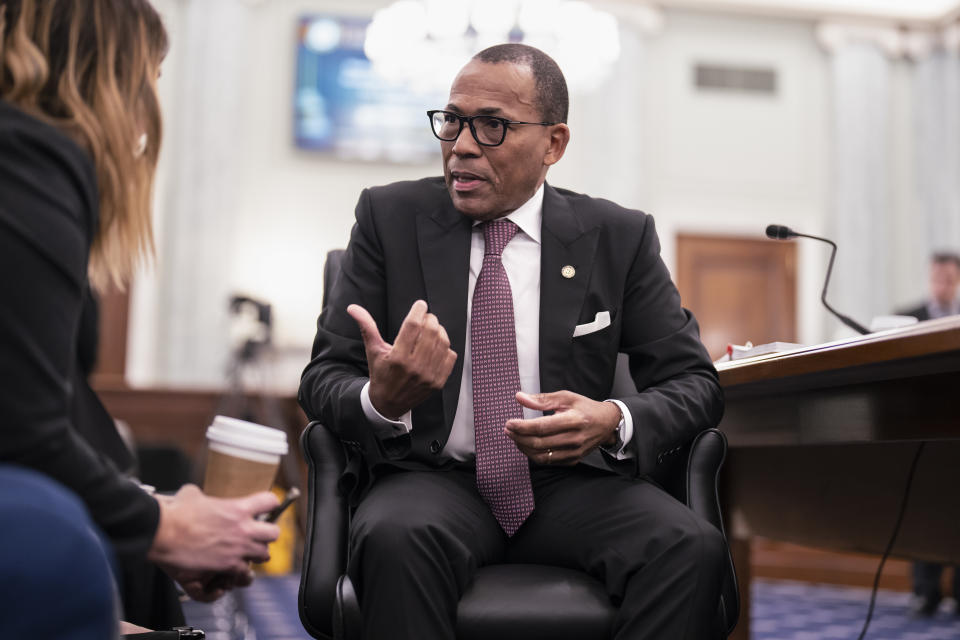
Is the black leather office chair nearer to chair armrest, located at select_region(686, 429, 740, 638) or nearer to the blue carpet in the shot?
chair armrest, located at select_region(686, 429, 740, 638)

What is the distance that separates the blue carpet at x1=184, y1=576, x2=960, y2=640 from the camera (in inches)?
130

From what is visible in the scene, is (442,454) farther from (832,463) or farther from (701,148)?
(701,148)

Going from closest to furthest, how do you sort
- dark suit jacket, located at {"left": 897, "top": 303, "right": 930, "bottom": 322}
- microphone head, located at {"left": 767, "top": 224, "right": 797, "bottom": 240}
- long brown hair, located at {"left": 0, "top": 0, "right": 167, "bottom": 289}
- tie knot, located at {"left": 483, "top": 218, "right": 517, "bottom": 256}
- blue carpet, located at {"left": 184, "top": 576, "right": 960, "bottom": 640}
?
long brown hair, located at {"left": 0, "top": 0, "right": 167, "bottom": 289} < tie knot, located at {"left": 483, "top": 218, "right": 517, "bottom": 256} < microphone head, located at {"left": 767, "top": 224, "right": 797, "bottom": 240} < blue carpet, located at {"left": 184, "top": 576, "right": 960, "bottom": 640} < dark suit jacket, located at {"left": 897, "top": 303, "right": 930, "bottom": 322}

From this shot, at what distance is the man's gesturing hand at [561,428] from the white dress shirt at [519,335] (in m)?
0.08

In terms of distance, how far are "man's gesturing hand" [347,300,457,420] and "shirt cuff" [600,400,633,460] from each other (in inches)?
12.7

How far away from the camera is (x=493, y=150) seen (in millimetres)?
1833

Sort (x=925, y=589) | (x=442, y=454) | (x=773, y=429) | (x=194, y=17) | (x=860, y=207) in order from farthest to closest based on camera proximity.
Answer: (x=860, y=207)
(x=194, y=17)
(x=925, y=589)
(x=773, y=429)
(x=442, y=454)

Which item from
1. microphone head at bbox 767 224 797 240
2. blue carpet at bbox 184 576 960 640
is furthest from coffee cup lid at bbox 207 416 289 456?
blue carpet at bbox 184 576 960 640

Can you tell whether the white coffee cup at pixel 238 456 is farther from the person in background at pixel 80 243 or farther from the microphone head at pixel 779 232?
the microphone head at pixel 779 232

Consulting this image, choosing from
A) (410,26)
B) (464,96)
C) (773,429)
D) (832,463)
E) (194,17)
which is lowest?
(832,463)

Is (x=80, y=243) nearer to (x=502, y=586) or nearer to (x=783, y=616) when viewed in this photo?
(x=502, y=586)

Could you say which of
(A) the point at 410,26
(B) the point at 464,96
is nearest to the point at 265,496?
(B) the point at 464,96

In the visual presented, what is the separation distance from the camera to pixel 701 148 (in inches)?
309

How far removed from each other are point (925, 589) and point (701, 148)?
180 inches
